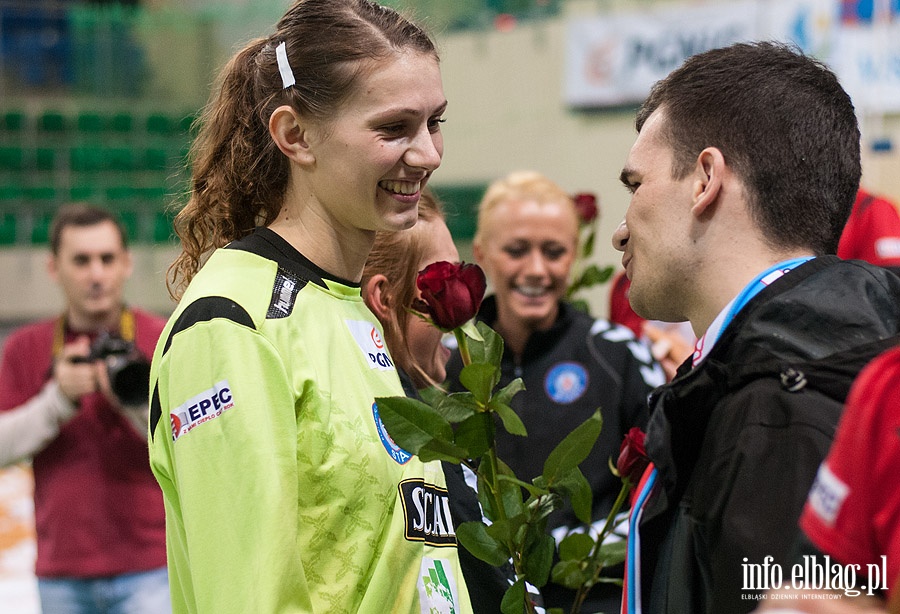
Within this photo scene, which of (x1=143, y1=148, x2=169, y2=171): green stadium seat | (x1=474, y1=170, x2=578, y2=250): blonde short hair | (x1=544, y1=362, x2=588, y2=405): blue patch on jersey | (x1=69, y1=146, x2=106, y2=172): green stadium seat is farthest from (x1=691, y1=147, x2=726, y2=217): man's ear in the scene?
(x1=69, y1=146, x2=106, y2=172): green stadium seat

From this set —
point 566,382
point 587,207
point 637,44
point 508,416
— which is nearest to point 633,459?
point 508,416

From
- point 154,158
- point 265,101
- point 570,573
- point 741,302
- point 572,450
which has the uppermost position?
point 154,158

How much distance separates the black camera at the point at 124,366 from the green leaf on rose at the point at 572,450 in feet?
6.19

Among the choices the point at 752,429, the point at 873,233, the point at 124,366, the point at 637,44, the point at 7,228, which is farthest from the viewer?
the point at 7,228

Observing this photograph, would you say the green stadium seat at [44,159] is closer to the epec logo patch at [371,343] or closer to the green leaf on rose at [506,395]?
the epec logo patch at [371,343]

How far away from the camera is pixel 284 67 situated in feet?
4.50

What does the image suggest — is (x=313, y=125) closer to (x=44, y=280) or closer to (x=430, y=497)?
(x=430, y=497)

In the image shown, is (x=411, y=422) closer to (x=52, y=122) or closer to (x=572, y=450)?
(x=572, y=450)

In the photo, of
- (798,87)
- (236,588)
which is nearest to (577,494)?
(236,588)

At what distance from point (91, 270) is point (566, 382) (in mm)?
1558

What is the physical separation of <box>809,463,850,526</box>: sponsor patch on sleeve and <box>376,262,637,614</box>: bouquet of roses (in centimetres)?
50

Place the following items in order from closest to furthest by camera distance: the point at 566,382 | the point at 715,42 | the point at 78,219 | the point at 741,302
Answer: the point at 741,302
the point at 566,382
the point at 78,219
the point at 715,42

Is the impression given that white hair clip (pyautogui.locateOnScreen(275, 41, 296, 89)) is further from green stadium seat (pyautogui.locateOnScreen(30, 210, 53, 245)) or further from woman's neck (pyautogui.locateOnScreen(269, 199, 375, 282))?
green stadium seat (pyautogui.locateOnScreen(30, 210, 53, 245))

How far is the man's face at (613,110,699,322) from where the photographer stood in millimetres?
1192
